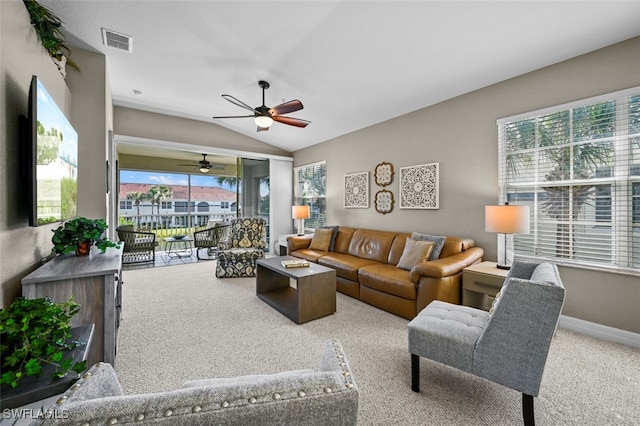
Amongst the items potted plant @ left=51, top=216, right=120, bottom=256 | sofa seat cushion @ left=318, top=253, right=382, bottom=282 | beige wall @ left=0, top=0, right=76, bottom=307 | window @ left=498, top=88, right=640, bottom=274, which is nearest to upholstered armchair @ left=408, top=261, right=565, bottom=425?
window @ left=498, top=88, right=640, bottom=274

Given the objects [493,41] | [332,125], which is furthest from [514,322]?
[332,125]

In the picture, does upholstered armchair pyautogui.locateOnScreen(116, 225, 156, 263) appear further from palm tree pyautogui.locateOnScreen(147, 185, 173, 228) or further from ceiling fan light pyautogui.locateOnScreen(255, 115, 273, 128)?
ceiling fan light pyautogui.locateOnScreen(255, 115, 273, 128)

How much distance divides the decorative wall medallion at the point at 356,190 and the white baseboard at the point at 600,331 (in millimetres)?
3067

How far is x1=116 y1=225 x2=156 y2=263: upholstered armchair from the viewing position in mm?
5367

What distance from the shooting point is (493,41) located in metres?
2.59

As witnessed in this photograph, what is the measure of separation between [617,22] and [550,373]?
2899 mm

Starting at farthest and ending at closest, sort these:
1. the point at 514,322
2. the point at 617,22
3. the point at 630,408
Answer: the point at 617,22
the point at 630,408
the point at 514,322

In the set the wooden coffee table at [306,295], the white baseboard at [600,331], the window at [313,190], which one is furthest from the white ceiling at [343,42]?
the white baseboard at [600,331]

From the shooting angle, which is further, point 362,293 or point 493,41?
point 362,293

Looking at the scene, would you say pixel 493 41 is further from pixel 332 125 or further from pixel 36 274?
pixel 36 274

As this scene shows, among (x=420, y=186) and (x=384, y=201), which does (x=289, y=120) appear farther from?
(x=420, y=186)

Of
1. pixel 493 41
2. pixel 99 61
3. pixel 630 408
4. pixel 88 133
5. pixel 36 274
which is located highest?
pixel 99 61

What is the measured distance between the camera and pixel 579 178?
2717 millimetres

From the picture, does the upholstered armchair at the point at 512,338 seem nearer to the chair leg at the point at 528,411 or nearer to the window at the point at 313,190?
the chair leg at the point at 528,411
